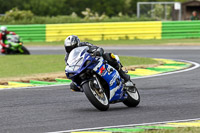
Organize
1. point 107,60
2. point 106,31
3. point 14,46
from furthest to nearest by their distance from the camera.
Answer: point 106,31 → point 14,46 → point 107,60

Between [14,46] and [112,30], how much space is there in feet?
23.8

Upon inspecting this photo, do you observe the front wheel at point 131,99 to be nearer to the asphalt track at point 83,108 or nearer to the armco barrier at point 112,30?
the asphalt track at point 83,108

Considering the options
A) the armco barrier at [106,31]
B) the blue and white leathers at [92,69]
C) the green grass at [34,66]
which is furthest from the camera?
the armco barrier at [106,31]

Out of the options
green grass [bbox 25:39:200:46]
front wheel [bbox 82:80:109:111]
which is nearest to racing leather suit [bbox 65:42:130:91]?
front wheel [bbox 82:80:109:111]

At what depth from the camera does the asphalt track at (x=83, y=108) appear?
7355 mm

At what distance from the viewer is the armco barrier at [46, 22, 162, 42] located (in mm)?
28500

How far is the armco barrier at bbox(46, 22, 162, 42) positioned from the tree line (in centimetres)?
4232

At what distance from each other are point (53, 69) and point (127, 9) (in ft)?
213

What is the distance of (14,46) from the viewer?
2345cm

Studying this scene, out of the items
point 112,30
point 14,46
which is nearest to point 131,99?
point 14,46

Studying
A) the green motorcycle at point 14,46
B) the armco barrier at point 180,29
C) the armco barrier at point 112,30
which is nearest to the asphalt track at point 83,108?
the green motorcycle at point 14,46

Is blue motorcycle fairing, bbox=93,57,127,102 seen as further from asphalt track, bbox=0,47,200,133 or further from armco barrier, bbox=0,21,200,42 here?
armco barrier, bbox=0,21,200,42

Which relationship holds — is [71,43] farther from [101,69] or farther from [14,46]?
[14,46]

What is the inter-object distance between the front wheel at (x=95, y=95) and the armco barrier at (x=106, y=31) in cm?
2023
